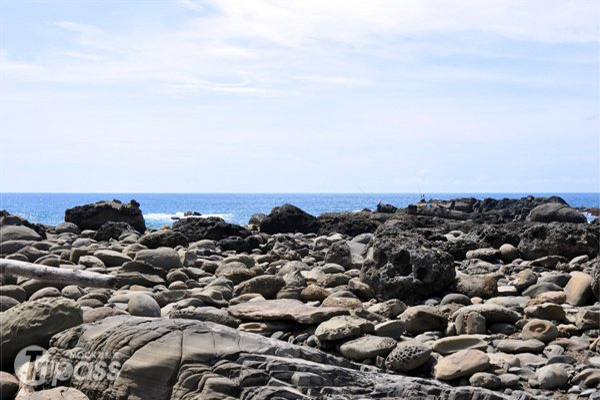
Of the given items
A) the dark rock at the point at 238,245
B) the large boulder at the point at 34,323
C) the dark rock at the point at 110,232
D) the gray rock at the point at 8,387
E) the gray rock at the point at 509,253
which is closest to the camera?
the gray rock at the point at 8,387

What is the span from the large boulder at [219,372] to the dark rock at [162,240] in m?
8.85

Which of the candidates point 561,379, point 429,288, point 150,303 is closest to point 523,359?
point 561,379

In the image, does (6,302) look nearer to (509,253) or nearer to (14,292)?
(14,292)

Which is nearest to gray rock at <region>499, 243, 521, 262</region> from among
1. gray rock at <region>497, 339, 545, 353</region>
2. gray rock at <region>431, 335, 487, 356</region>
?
gray rock at <region>497, 339, 545, 353</region>

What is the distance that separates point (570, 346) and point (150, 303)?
4.28 m

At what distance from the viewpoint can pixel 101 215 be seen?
19.3 metres

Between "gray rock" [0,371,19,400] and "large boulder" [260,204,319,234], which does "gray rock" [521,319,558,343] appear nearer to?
"gray rock" [0,371,19,400]

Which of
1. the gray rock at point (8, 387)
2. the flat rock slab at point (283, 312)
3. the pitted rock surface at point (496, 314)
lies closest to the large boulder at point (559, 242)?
the pitted rock surface at point (496, 314)

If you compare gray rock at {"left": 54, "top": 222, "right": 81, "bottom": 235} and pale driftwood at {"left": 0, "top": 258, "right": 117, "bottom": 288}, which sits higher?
pale driftwood at {"left": 0, "top": 258, "right": 117, "bottom": 288}

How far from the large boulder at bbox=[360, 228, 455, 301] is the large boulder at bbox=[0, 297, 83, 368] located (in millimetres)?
4413

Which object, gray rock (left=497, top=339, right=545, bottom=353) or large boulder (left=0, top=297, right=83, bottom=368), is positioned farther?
gray rock (left=497, top=339, right=545, bottom=353)

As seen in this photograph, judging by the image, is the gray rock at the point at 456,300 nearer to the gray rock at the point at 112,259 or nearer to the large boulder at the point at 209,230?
the gray rock at the point at 112,259

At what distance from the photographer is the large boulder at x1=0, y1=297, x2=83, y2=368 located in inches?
179

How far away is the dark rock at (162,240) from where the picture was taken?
42.6 feet
